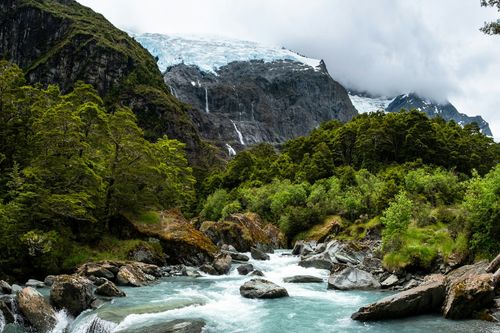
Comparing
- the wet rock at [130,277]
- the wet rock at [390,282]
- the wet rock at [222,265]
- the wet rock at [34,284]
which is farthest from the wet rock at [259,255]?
the wet rock at [34,284]

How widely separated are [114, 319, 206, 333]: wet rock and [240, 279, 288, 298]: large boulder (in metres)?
6.42

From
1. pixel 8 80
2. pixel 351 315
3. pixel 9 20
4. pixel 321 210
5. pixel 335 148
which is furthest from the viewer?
pixel 9 20

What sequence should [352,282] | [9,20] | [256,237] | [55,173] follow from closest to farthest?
[352,282], [55,173], [256,237], [9,20]

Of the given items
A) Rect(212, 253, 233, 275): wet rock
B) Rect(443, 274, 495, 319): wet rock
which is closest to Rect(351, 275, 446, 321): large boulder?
Rect(443, 274, 495, 319): wet rock

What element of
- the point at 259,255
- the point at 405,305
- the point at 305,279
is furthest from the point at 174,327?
the point at 259,255

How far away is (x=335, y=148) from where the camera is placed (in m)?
89.6

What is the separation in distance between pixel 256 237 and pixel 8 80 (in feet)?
102

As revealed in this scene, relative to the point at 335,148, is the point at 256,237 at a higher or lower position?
lower

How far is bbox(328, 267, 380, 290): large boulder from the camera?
27375 mm

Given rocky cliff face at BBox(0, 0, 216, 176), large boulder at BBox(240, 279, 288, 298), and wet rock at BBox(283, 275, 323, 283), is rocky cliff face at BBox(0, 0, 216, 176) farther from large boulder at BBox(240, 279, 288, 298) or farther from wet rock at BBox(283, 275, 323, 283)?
large boulder at BBox(240, 279, 288, 298)

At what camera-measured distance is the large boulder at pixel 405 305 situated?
1955cm

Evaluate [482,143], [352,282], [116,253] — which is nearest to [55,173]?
[116,253]

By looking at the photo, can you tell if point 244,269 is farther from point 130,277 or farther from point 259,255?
point 130,277

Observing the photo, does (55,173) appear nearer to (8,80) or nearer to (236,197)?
(8,80)
